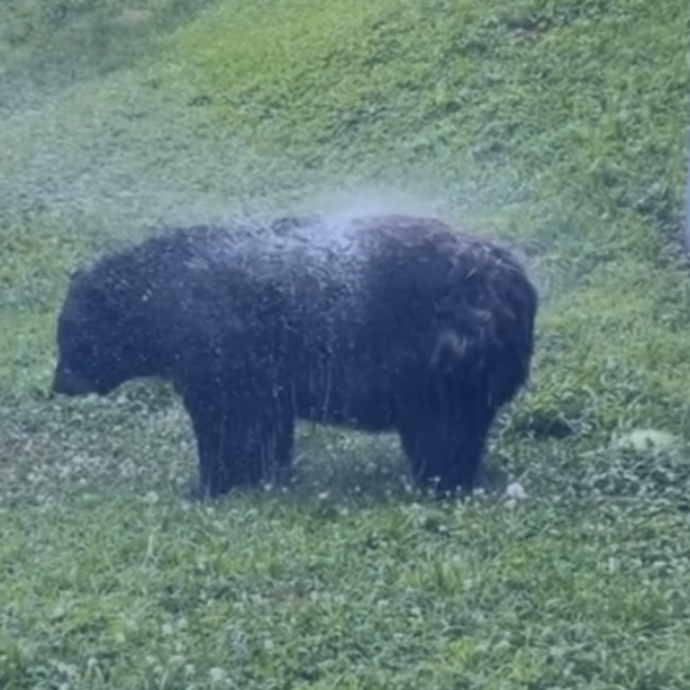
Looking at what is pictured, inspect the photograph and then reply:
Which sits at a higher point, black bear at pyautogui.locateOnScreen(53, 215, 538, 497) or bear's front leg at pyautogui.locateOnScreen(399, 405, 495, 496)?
black bear at pyautogui.locateOnScreen(53, 215, 538, 497)

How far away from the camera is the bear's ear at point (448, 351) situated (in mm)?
7359

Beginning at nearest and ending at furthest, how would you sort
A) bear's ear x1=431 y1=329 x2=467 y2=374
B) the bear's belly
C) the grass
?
1. the grass
2. bear's ear x1=431 y1=329 x2=467 y2=374
3. the bear's belly

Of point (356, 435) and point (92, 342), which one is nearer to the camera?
point (92, 342)

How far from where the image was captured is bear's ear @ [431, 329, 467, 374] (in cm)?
736

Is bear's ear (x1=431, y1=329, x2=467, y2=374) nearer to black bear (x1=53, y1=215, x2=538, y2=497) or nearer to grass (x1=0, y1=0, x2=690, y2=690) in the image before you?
black bear (x1=53, y1=215, x2=538, y2=497)

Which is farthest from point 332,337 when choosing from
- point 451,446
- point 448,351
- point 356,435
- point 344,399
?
point 356,435

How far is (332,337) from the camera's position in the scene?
7523 millimetres

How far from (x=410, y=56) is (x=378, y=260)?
7277mm

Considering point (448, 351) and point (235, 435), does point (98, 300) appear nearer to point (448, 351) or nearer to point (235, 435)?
point (235, 435)

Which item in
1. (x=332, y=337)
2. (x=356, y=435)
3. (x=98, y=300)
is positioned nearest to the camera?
(x=332, y=337)

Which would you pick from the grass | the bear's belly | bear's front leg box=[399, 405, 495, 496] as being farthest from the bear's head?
bear's front leg box=[399, 405, 495, 496]

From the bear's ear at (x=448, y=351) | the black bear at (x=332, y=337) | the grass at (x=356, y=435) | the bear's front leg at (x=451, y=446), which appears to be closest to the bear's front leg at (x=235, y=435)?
the black bear at (x=332, y=337)

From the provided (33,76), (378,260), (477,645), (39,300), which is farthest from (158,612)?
(33,76)

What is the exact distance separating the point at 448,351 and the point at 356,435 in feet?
3.26
